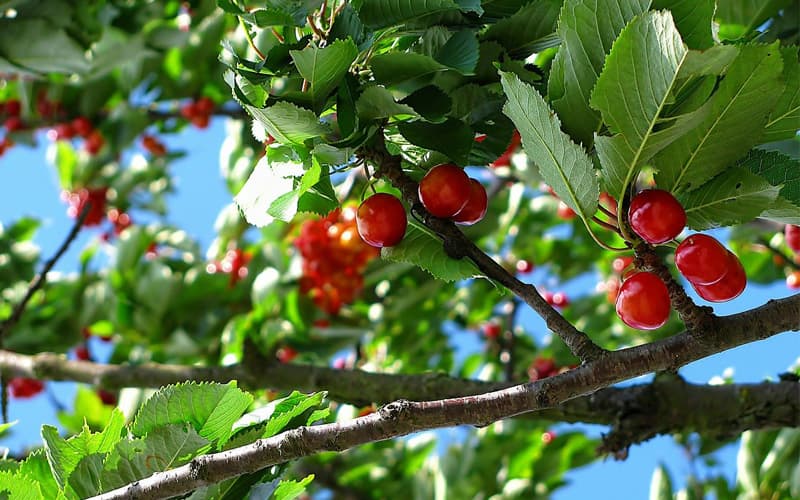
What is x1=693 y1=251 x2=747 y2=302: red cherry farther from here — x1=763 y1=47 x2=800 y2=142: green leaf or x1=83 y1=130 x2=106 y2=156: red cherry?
x1=83 y1=130 x2=106 y2=156: red cherry

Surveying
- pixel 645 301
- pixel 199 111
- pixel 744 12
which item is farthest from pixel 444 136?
Result: pixel 199 111

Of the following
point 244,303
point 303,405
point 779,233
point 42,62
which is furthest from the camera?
point 244,303

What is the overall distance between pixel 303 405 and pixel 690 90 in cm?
67

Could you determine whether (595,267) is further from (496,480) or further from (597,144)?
(597,144)

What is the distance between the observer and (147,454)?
1.22m

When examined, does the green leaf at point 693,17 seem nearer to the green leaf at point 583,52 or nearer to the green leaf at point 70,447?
the green leaf at point 583,52

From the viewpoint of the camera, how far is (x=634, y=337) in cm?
Answer: 364

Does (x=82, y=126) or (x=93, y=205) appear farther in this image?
(x=93, y=205)

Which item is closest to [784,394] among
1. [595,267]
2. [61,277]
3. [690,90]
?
[690,90]

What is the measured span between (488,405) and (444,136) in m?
0.45

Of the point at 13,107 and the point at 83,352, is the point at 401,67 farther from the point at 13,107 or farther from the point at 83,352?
the point at 13,107

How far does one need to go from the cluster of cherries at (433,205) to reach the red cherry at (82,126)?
10.8ft

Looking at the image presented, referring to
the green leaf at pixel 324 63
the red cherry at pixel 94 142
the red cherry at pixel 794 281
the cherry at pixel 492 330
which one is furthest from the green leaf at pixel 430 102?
the red cherry at pixel 94 142

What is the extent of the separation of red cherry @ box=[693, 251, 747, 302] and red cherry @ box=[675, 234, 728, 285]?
2cm
